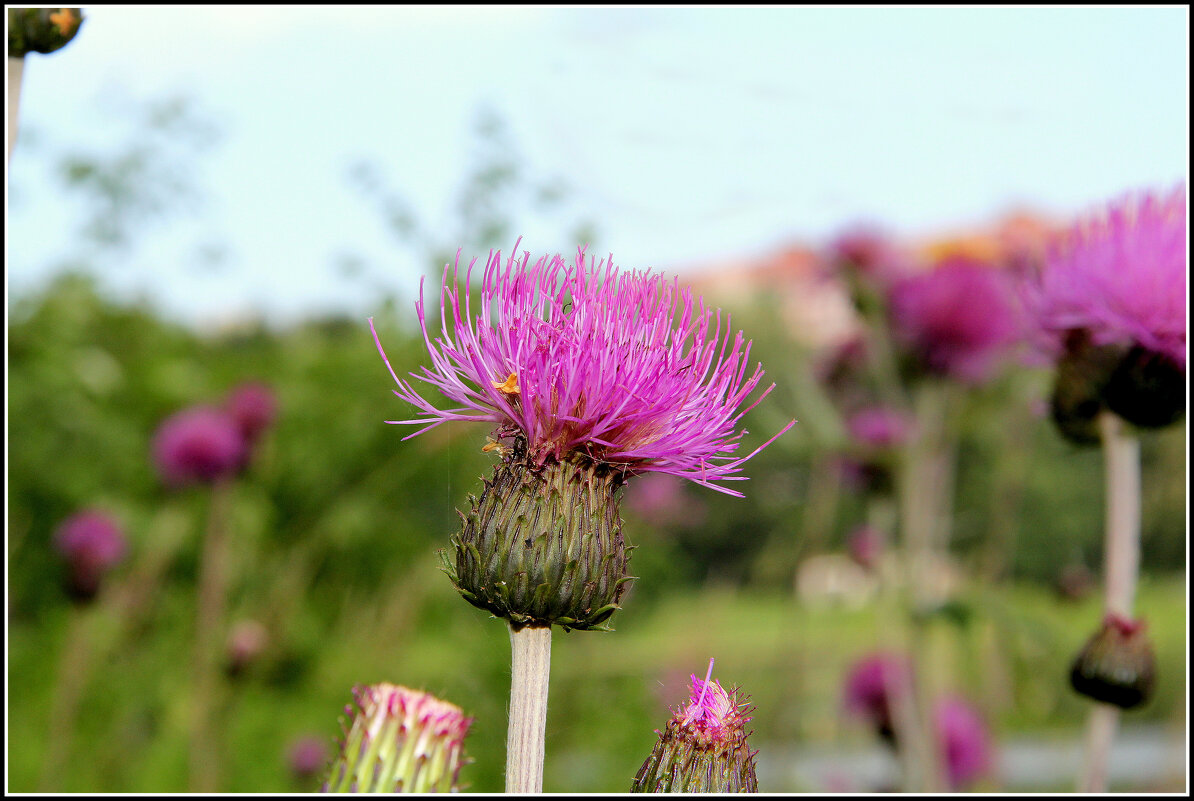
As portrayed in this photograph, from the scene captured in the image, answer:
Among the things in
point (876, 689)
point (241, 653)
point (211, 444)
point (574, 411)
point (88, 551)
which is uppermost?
point (211, 444)

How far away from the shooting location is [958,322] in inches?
123

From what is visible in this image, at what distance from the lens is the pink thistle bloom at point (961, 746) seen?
3188 millimetres

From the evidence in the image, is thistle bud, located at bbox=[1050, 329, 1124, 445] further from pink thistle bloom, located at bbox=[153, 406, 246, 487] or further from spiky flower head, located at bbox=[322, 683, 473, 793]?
pink thistle bloom, located at bbox=[153, 406, 246, 487]

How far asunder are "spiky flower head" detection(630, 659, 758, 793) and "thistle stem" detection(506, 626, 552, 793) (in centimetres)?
12

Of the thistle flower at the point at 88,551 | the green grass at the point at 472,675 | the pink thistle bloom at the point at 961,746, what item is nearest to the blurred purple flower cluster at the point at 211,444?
the thistle flower at the point at 88,551

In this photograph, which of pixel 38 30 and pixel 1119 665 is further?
pixel 1119 665

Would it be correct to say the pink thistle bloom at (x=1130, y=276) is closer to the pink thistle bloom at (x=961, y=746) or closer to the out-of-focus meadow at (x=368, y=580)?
the out-of-focus meadow at (x=368, y=580)

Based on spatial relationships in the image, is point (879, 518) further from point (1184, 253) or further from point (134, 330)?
point (134, 330)

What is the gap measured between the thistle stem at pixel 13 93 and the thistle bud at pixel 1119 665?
71.5 inches

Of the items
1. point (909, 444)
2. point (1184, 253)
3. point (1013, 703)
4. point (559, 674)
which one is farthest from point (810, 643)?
point (1184, 253)

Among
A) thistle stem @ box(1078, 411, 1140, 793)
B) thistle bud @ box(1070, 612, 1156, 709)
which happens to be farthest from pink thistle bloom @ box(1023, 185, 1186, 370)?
thistle bud @ box(1070, 612, 1156, 709)

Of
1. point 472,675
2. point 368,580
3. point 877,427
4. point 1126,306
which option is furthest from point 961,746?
point 368,580

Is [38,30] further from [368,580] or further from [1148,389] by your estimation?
[368,580]

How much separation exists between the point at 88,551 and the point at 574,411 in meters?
2.63
